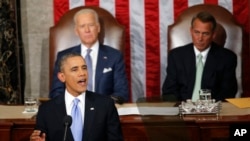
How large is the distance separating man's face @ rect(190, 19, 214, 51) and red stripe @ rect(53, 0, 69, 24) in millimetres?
1385

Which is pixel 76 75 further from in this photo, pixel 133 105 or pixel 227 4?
pixel 227 4

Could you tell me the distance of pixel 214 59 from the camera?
16.5 ft

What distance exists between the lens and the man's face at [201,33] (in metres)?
4.94

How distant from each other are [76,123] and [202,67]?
1669 millimetres

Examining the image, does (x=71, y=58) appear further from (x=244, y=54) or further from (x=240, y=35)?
(x=244, y=54)

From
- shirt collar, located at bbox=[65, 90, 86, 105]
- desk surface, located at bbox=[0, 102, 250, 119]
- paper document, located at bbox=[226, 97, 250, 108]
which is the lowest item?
desk surface, located at bbox=[0, 102, 250, 119]

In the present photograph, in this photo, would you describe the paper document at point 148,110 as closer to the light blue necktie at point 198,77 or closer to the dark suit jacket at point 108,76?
the dark suit jacket at point 108,76

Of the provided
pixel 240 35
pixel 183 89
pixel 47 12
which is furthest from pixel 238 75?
pixel 47 12

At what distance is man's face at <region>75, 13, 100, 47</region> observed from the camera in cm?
498

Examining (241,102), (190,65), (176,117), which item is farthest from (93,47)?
(176,117)

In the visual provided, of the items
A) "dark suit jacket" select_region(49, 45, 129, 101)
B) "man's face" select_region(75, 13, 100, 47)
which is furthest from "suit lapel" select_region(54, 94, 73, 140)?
"man's face" select_region(75, 13, 100, 47)

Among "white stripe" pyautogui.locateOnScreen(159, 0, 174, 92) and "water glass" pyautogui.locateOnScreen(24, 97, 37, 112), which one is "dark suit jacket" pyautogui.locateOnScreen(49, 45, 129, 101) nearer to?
"water glass" pyautogui.locateOnScreen(24, 97, 37, 112)

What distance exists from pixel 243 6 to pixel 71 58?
8.03 ft

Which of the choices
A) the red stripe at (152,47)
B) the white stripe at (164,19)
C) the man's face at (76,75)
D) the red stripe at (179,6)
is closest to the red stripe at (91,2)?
the red stripe at (152,47)
